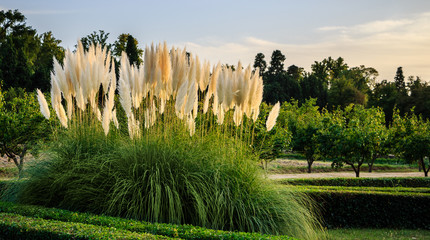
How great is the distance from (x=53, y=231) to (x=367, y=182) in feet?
35.4

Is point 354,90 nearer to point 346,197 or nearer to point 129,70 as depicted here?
point 346,197

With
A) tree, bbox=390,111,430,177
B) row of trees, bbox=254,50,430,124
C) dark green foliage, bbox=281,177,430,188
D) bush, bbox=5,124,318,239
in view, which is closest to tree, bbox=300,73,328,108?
row of trees, bbox=254,50,430,124

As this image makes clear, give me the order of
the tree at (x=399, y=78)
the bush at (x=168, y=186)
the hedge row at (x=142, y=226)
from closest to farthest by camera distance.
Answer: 1. the hedge row at (x=142, y=226)
2. the bush at (x=168, y=186)
3. the tree at (x=399, y=78)

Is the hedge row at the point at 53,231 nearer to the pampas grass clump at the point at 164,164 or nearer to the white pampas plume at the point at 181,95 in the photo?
the pampas grass clump at the point at 164,164

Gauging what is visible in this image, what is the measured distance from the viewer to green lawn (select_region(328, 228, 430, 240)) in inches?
294

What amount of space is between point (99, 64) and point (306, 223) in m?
4.22

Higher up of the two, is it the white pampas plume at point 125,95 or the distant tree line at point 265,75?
the distant tree line at point 265,75

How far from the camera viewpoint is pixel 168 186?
4855 mm

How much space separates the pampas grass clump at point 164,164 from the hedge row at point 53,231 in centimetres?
75

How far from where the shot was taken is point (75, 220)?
482cm

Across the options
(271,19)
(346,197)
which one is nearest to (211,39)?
(271,19)

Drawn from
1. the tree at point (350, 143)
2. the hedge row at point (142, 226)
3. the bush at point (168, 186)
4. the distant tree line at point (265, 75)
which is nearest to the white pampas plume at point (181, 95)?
the bush at point (168, 186)

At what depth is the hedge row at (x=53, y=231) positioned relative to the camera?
4.00 meters

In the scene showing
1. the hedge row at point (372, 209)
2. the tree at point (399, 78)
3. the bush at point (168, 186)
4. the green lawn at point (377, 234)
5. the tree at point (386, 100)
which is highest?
the tree at point (399, 78)
